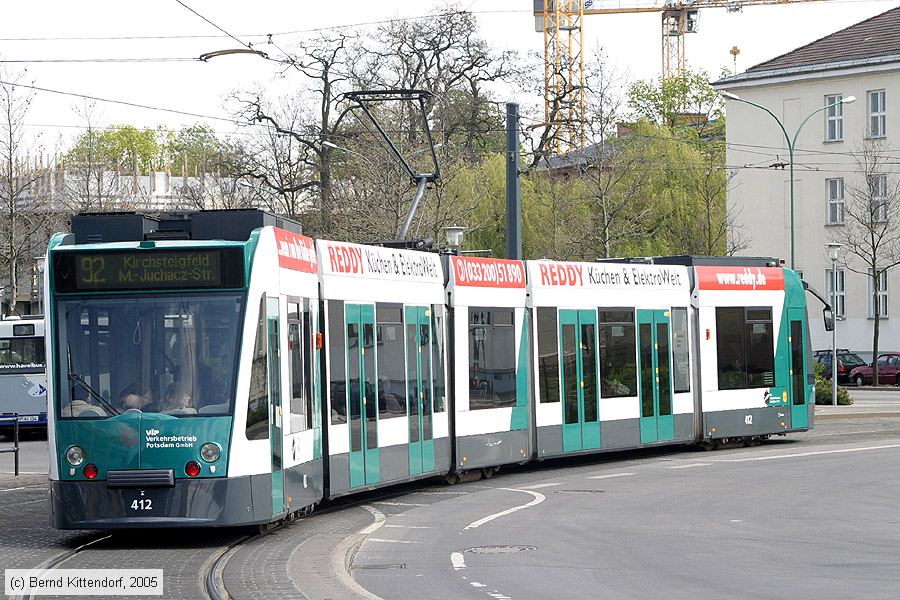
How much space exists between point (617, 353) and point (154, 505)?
1124 centimetres

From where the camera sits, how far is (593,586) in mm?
11594

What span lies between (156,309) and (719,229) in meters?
45.1

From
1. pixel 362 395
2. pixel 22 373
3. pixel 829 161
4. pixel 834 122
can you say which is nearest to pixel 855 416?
pixel 22 373

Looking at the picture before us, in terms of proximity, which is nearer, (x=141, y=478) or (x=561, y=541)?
(x=141, y=478)

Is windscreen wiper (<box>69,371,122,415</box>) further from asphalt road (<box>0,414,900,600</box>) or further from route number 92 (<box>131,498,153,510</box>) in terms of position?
asphalt road (<box>0,414,900,600</box>)

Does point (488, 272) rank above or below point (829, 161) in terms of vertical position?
below

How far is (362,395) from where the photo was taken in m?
17.3

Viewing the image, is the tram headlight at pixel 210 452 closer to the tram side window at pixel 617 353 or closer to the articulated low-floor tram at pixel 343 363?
the articulated low-floor tram at pixel 343 363

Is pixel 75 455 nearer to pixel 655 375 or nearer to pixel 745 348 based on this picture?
pixel 655 375

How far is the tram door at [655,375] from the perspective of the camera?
2398 cm

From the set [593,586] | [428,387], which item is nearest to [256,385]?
[593,586]

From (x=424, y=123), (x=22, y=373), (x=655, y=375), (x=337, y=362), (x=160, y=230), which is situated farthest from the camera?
(x=22, y=373)

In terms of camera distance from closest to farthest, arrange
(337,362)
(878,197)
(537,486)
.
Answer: (337,362)
(537,486)
(878,197)

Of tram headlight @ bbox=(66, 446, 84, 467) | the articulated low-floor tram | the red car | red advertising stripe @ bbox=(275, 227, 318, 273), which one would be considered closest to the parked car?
the red car
